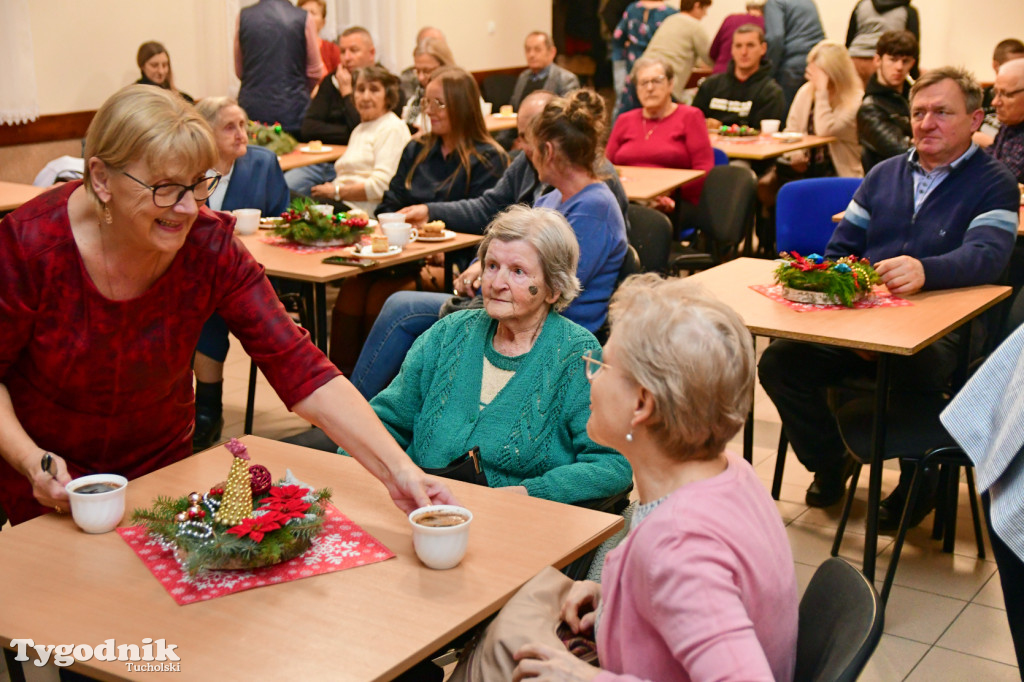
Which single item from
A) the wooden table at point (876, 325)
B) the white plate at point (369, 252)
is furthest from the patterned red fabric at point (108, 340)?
the white plate at point (369, 252)

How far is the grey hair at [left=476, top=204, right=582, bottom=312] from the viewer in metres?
2.57

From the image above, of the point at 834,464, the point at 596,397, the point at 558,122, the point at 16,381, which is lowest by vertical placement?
the point at 834,464

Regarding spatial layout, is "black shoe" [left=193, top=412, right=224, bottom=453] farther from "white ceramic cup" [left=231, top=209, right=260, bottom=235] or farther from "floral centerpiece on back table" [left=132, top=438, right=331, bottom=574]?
"floral centerpiece on back table" [left=132, top=438, right=331, bottom=574]

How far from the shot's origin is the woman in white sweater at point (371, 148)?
5.64 metres

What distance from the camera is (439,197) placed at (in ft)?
16.3

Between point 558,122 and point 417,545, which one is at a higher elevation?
point 558,122

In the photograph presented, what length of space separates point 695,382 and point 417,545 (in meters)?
0.54

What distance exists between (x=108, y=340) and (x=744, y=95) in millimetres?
6301

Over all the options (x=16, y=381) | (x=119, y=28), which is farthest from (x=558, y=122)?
(x=119, y=28)

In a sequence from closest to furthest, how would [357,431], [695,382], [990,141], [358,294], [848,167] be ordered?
[695,382] < [357,431] < [358,294] < [990,141] < [848,167]

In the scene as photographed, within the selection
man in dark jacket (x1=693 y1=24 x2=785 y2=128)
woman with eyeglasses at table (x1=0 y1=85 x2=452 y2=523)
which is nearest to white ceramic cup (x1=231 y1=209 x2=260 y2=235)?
woman with eyeglasses at table (x1=0 y1=85 x2=452 y2=523)

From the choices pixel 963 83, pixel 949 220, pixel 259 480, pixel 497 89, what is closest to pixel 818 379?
pixel 949 220

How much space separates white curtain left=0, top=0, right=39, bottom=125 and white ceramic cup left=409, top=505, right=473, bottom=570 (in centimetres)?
Result: 618

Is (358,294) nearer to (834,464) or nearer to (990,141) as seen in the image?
(834,464)
